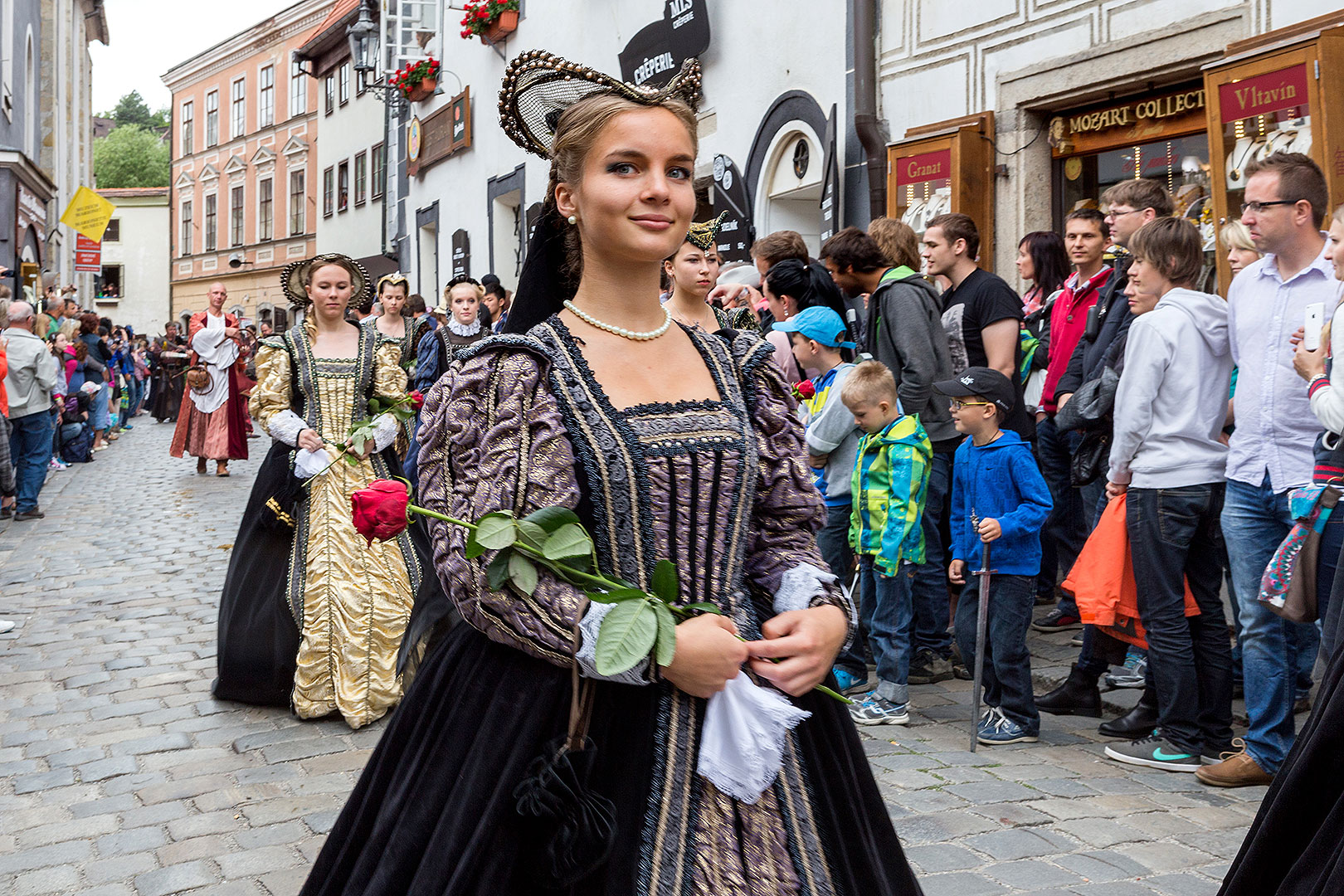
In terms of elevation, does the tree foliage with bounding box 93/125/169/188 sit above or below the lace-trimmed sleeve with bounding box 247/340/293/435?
above

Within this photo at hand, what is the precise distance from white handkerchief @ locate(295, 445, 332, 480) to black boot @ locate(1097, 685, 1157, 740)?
3.35 meters

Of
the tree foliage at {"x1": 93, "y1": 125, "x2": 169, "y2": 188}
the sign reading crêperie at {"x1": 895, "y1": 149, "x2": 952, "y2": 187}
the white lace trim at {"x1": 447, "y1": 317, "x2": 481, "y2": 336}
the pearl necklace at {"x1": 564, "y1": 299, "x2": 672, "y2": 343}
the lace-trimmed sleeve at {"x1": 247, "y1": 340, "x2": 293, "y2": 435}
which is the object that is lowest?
the pearl necklace at {"x1": 564, "y1": 299, "x2": 672, "y2": 343}

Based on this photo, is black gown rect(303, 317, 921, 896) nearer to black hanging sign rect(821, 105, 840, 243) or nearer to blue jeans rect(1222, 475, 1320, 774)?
blue jeans rect(1222, 475, 1320, 774)

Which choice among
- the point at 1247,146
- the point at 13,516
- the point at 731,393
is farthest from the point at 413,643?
the point at 13,516

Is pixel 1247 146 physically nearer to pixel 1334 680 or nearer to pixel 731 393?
pixel 1334 680

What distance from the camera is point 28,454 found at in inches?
459

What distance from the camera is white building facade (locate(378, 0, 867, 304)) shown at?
33.9ft

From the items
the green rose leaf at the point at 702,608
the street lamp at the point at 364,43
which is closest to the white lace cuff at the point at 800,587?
the green rose leaf at the point at 702,608

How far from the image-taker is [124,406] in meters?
23.8

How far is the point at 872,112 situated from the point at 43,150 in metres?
24.0

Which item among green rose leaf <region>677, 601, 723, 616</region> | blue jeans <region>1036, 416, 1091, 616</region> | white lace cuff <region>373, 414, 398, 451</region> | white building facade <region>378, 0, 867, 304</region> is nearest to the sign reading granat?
white building facade <region>378, 0, 867, 304</region>

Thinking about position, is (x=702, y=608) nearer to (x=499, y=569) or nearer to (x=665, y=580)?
(x=665, y=580)

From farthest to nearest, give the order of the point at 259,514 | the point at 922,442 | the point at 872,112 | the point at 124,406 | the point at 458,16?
the point at 124,406
the point at 458,16
the point at 872,112
the point at 259,514
the point at 922,442

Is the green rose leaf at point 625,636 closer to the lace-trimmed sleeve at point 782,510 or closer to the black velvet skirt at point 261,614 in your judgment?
the lace-trimmed sleeve at point 782,510
